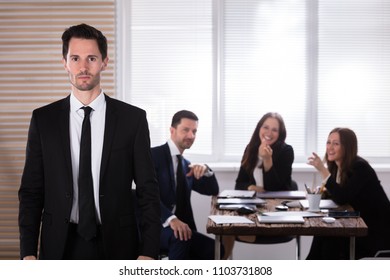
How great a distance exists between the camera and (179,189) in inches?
161

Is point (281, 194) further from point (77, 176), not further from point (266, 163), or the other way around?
point (77, 176)

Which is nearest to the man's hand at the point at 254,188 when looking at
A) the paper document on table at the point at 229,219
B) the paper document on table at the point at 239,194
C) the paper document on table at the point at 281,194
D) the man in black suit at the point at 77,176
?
the paper document on table at the point at 281,194

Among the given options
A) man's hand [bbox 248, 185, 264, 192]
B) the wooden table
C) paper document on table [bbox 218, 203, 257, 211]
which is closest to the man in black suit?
the wooden table

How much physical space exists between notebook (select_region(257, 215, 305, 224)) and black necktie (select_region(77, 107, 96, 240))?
133cm

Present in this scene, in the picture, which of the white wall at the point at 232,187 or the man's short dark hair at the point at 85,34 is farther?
the white wall at the point at 232,187

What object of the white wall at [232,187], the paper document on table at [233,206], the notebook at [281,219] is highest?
the notebook at [281,219]

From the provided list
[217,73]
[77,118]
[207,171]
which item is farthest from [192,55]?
[77,118]

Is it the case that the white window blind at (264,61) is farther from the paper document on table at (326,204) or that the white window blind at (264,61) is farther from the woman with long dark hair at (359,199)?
the paper document on table at (326,204)

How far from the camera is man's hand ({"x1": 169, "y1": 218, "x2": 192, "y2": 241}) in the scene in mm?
3842

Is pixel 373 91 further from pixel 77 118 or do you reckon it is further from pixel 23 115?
pixel 77 118

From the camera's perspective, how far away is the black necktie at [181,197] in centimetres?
408

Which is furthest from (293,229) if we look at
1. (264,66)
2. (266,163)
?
(264,66)

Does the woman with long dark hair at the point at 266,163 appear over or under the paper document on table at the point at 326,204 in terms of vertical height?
over

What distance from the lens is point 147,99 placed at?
543 centimetres
